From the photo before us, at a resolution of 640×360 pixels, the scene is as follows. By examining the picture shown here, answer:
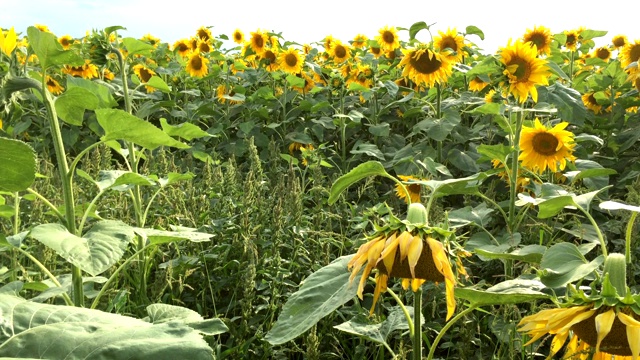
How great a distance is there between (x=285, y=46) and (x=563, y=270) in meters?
6.34

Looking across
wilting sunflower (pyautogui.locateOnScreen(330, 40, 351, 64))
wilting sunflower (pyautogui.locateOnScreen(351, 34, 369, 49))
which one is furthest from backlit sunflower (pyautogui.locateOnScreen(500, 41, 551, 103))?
wilting sunflower (pyautogui.locateOnScreen(351, 34, 369, 49))

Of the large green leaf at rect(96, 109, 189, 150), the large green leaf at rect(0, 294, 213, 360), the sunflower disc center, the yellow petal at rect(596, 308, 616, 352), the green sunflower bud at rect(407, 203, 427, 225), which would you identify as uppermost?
the large green leaf at rect(0, 294, 213, 360)

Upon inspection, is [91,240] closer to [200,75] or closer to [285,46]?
[200,75]

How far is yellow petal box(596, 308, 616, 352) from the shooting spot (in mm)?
928

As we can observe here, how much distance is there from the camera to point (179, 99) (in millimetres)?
6395

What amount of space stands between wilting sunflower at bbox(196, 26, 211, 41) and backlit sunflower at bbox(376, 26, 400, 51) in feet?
7.48

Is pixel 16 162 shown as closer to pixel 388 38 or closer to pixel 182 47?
pixel 388 38

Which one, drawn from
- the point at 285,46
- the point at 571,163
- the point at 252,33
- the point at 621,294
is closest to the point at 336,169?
the point at 571,163

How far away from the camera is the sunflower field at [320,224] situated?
3.32ft

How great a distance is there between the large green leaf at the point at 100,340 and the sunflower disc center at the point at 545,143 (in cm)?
263

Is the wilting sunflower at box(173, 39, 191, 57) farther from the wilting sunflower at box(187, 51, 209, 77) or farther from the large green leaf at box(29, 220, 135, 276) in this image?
the large green leaf at box(29, 220, 135, 276)

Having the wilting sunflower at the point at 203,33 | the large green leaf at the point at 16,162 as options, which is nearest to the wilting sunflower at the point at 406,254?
the large green leaf at the point at 16,162

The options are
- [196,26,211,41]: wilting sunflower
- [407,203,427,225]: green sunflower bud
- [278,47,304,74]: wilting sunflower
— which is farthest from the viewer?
[196,26,211,41]: wilting sunflower

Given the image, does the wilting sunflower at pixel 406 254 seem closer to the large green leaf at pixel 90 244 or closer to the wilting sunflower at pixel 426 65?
the large green leaf at pixel 90 244
